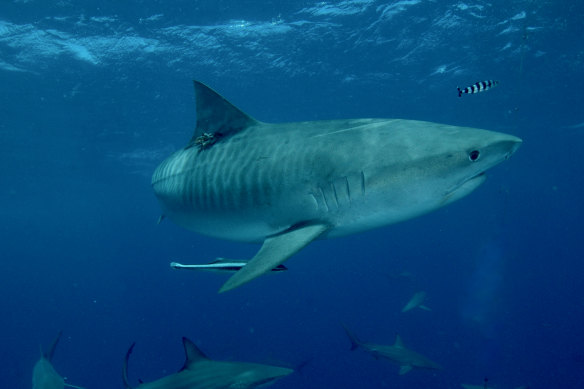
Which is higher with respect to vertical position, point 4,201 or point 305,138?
point 305,138

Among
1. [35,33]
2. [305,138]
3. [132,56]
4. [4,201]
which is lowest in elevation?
[4,201]

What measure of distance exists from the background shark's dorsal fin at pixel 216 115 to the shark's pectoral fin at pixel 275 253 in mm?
1810

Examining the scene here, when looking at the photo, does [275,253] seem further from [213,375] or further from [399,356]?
[399,356]

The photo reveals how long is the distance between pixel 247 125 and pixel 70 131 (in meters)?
22.7

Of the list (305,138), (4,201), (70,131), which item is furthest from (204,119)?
(4,201)

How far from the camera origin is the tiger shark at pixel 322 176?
2.64m

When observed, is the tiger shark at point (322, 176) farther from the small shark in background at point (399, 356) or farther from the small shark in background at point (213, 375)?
the small shark in background at point (399, 356)

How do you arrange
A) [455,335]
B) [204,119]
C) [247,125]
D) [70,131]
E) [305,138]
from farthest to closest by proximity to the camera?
[455,335]
[70,131]
[204,119]
[247,125]
[305,138]

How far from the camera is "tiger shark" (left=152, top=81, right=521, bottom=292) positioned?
2.64 meters

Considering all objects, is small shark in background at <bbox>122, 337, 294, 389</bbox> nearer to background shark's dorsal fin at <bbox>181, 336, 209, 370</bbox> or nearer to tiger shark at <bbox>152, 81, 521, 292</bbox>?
background shark's dorsal fin at <bbox>181, 336, 209, 370</bbox>

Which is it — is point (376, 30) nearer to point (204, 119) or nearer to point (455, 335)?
point (204, 119)

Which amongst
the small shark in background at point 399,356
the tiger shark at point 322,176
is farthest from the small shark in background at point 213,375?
the small shark in background at point 399,356

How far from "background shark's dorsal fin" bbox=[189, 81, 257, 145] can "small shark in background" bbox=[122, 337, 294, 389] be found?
119 inches

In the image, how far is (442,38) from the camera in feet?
51.0
